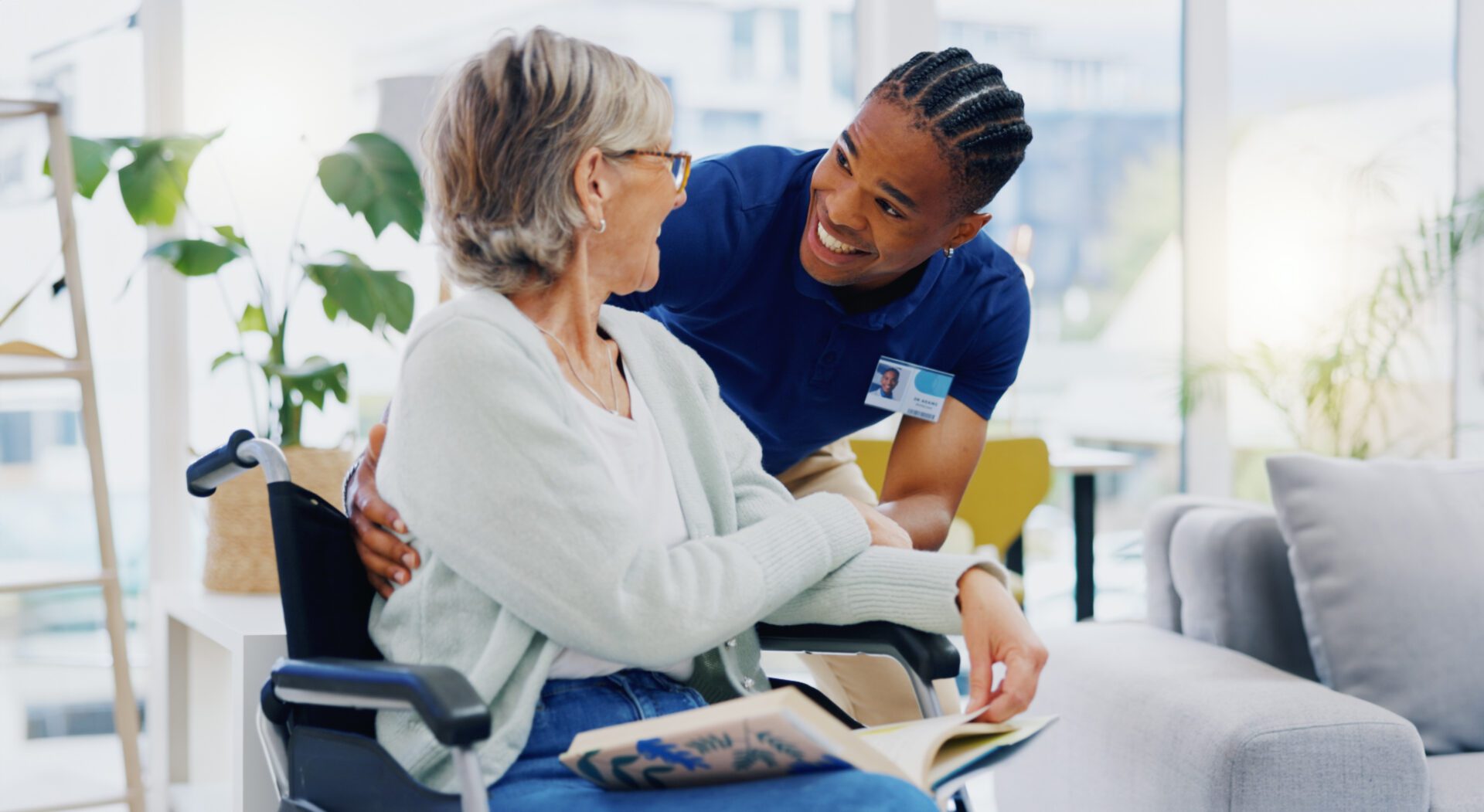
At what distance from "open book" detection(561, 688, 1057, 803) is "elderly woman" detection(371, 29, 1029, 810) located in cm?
2

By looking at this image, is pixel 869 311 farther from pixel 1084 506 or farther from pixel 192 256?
pixel 1084 506

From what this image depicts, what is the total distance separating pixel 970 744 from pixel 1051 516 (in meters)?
3.05

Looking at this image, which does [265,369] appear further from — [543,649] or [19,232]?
[543,649]

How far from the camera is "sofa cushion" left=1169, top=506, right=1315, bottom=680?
2.08 metres

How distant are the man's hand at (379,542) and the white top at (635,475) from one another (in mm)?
179

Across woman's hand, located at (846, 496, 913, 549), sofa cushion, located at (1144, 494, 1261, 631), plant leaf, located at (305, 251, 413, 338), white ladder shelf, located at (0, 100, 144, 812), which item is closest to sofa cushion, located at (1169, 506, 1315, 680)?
sofa cushion, located at (1144, 494, 1261, 631)

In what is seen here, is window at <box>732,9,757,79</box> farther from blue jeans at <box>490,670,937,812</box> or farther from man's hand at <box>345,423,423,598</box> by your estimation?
blue jeans at <box>490,670,937,812</box>

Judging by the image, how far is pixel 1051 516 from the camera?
4.11m

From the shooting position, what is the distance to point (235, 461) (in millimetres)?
1336

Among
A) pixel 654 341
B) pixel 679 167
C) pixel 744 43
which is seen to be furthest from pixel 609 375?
pixel 744 43

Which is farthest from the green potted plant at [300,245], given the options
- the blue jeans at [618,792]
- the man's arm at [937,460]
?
the blue jeans at [618,792]

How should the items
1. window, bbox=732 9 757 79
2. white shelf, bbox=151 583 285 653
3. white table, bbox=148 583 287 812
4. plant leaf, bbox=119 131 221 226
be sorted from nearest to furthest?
white shelf, bbox=151 583 285 653 → white table, bbox=148 583 287 812 → plant leaf, bbox=119 131 221 226 → window, bbox=732 9 757 79

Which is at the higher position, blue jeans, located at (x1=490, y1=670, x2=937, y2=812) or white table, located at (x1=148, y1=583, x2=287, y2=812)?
blue jeans, located at (x1=490, y1=670, x2=937, y2=812)

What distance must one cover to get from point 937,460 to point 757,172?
50 cm
